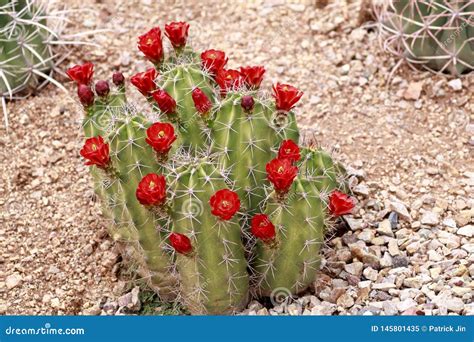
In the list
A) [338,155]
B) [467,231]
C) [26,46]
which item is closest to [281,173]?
[467,231]

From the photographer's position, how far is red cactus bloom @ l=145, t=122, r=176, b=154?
3129 millimetres

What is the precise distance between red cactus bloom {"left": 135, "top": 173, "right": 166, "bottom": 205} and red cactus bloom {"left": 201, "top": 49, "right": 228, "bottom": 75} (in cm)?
62

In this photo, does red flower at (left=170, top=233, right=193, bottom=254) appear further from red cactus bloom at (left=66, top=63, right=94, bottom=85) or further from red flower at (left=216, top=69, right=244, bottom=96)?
red cactus bloom at (left=66, top=63, right=94, bottom=85)

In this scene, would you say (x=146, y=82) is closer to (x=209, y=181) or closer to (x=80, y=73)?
(x=80, y=73)

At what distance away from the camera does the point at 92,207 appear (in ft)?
13.3

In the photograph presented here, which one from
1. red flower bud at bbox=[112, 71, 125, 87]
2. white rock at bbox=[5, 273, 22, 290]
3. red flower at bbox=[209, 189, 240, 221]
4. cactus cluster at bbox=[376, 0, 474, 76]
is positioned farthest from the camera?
cactus cluster at bbox=[376, 0, 474, 76]

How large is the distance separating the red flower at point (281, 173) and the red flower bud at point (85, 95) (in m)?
0.80

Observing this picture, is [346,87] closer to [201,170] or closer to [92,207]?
[92,207]

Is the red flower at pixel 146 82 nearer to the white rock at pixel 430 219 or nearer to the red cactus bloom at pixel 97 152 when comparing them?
the red cactus bloom at pixel 97 152

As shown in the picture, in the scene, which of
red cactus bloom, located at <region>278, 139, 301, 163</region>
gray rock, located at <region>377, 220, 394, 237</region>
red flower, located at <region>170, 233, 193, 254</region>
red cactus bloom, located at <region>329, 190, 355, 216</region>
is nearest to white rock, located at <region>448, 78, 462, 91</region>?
gray rock, located at <region>377, 220, 394, 237</region>

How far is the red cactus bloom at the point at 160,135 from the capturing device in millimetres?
3129

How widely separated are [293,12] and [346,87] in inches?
27.7

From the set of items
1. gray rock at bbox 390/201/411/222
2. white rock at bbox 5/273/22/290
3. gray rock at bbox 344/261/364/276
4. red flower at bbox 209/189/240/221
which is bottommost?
white rock at bbox 5/273/22/290

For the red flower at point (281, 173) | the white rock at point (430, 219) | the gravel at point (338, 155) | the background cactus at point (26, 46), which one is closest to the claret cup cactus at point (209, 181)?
the red flower at point (281, 173)
